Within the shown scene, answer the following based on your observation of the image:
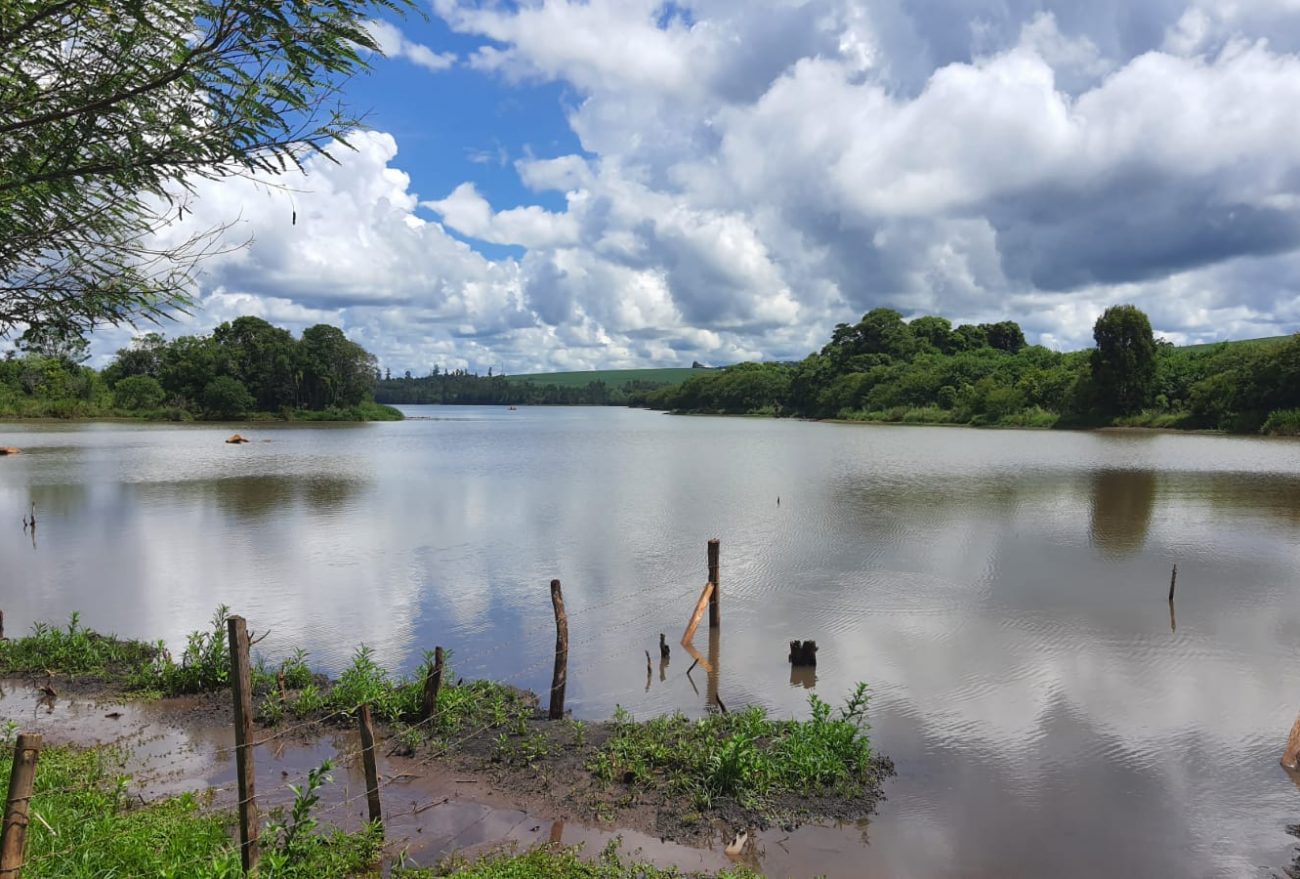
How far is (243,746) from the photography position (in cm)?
596

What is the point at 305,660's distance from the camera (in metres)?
13.1

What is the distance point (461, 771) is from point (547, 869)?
7.92 feet

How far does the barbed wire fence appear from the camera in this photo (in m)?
4.32

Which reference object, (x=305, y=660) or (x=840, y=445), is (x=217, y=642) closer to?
(x=305, y=660)

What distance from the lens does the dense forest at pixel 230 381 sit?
106562 mm

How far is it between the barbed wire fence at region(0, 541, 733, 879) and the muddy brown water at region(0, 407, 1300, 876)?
111 centimetres

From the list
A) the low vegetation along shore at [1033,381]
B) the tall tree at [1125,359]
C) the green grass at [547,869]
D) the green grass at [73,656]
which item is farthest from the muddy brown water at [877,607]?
the tall tree at [1125,359]

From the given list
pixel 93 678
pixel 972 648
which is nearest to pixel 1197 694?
pixel 972 648

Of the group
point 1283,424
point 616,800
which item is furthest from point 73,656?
point 1283,424

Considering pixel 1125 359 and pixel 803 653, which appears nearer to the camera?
pixel 803 653

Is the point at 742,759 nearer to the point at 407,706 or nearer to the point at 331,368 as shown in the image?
the point at 407,706

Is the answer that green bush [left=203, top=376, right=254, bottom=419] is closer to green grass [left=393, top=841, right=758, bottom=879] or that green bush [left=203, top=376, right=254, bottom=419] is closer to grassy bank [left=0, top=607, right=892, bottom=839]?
grassy bank [left=0, top=607, right=892, bottom=839]

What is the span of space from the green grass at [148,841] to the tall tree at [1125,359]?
3429 inches

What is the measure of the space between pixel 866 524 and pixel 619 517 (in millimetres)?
8814
